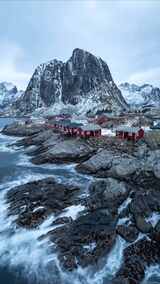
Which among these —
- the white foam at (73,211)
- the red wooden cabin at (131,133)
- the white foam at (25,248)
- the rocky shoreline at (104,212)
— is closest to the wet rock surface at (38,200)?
the rocky shoreline at (104,212)

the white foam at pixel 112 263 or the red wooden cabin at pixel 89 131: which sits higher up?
the red wooden cabin at pixel 89 131

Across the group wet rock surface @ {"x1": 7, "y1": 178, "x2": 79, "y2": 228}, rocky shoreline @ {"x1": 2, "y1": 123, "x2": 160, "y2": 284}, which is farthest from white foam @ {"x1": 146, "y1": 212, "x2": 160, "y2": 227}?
wet rock surface @ {"x1": 7, "y1": 178, "x2": 79, "y2": 228}

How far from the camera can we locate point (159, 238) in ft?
66.2

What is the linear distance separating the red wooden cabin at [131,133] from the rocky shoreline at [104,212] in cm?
1080

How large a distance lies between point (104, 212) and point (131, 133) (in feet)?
104

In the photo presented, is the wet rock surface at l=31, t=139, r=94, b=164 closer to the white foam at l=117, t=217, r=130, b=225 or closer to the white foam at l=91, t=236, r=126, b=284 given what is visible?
the white foam at l=117, t=217, r=130, b=225

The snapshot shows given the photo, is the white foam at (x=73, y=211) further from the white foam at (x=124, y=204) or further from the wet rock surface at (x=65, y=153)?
the wet rock surface at (x=65, y=153)

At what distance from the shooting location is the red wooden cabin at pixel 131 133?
52.3 m

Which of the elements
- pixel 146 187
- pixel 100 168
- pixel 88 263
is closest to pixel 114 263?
pixel 88 263

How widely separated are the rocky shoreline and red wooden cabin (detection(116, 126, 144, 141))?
10.8 metres

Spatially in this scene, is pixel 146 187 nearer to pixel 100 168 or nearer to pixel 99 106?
pixel 100 168

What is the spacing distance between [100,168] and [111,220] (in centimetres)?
1649

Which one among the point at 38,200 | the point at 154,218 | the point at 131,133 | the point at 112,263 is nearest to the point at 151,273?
the point at 112,263

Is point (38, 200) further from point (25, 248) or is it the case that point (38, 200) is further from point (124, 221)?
point (124, 221)
